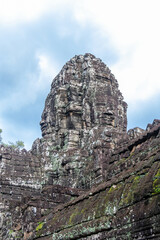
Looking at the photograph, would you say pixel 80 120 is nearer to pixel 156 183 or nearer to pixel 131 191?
pixel 131 191

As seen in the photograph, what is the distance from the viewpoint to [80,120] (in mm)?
23844

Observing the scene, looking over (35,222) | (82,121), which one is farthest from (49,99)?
(35,222)

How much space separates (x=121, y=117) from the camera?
82.4ft

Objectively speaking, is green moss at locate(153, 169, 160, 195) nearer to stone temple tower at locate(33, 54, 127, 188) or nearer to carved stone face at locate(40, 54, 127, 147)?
stone temple tower at locate(33, 54, 127, 188)

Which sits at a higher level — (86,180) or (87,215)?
(86,180)

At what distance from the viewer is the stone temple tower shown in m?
18.7

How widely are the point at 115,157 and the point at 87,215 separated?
26.6 feet

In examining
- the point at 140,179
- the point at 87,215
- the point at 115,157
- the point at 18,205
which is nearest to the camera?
the point at 140,179

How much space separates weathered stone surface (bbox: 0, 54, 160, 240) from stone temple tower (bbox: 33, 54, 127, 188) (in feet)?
0.20

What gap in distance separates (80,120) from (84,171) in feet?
21.8

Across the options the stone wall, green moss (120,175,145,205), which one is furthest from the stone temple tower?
green moss (120,175,145,205)

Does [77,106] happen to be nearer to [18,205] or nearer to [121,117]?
[121,117]

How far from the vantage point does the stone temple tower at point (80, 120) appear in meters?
18.7

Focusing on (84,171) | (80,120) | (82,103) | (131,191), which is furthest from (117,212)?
(82,103)
